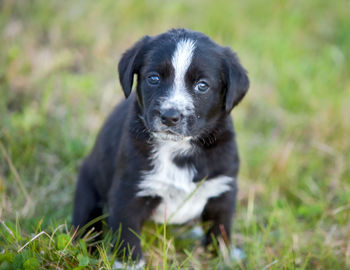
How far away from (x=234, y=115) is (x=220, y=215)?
213 cm

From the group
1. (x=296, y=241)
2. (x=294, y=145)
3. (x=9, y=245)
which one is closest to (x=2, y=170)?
(x=9, y=245)

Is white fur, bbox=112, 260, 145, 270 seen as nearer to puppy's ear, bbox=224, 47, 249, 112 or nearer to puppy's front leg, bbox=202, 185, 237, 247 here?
puppy's front leg, bbox=202, 185, 237, 247

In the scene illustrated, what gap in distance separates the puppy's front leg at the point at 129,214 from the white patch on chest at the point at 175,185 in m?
0.07

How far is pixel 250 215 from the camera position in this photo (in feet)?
12.6

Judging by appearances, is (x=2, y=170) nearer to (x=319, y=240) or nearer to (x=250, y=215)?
(x=250, y=215)

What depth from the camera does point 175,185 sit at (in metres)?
2.98

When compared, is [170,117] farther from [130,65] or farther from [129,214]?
[129,214]

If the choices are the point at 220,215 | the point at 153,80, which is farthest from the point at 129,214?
the point at 153,80

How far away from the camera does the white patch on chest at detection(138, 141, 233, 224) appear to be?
9.76 ft

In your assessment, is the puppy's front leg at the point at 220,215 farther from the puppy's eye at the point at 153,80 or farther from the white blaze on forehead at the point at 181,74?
the puppy's eye at the point at 153,80

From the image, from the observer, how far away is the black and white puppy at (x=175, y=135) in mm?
2848

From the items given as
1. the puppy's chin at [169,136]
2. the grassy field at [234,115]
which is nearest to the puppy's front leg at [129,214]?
the grassy field at [234,115]

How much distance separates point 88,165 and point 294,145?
2513mm

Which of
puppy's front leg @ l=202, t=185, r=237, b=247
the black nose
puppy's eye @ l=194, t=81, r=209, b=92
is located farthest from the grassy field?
puppy's eye @ l=194, t=81, r=209, b=92
